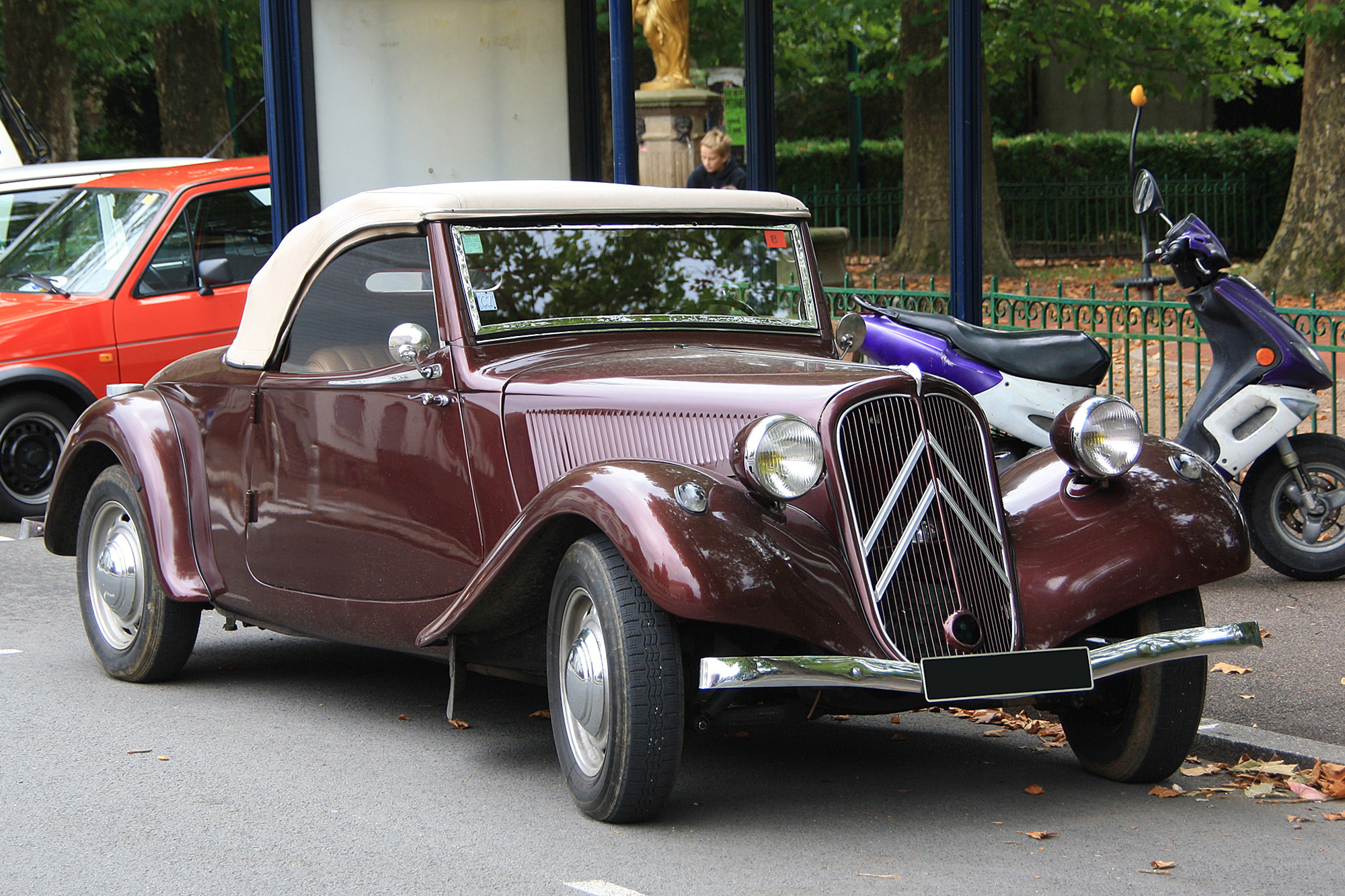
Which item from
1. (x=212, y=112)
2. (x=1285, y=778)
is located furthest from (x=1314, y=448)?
(x=212, y=112)

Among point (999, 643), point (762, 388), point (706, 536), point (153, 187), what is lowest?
point (999, 643)

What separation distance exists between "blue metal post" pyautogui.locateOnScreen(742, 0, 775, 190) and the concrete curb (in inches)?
216

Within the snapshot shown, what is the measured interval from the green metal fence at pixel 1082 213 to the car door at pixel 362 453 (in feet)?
66.7

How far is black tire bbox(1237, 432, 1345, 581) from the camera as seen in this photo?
6559mm

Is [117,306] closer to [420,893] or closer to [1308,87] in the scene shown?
[420,893]

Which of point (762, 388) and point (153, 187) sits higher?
point (153, 187)

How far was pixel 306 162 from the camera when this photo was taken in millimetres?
9672

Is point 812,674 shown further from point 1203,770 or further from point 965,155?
point 965,155

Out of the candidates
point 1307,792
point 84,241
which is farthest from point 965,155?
point 84,241

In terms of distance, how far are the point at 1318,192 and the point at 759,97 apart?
8.86 m

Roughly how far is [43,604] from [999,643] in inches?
198

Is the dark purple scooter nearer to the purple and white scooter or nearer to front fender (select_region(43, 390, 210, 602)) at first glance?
the purple and white scooter

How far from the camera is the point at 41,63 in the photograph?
66.9ft

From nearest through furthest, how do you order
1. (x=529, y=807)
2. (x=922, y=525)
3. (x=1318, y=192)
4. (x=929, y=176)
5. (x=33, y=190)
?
(x=922, y=525)
(x=529, y=807)
(x=33, y=190)
(x=1318, y=192)
(x=929, y=176)
